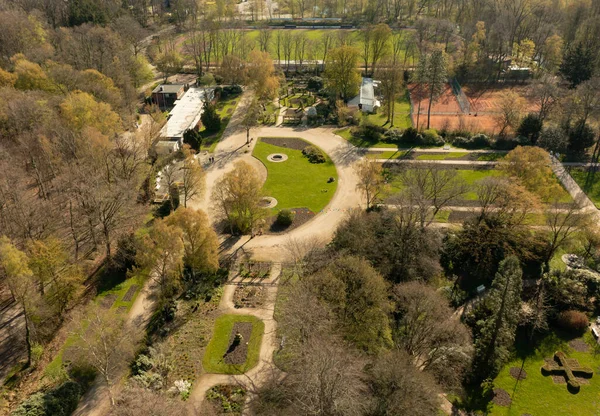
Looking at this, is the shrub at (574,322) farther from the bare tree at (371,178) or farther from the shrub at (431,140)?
the shrub at (431,140)

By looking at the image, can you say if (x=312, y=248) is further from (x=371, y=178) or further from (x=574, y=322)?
(x=574, y=322)

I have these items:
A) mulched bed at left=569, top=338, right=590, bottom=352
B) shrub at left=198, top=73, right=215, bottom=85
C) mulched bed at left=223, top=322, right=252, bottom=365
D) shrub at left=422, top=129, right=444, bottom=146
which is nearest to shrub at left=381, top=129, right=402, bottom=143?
shrub at left=422, top=129, right=444, bottom=146

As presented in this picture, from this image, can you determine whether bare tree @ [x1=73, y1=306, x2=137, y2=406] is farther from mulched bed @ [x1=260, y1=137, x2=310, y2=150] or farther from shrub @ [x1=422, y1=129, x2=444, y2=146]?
shrub @ [x1=422, y1=129, x2=444, y2=146]

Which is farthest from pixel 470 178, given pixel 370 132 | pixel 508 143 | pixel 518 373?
pixel 518 373

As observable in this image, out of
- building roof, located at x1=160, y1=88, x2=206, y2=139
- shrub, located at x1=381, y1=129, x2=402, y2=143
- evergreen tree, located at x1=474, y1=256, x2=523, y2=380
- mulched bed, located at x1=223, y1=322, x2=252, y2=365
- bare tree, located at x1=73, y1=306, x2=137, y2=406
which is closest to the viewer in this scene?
bare tree, located at x1=73, y1=306, x2=137, y2=406

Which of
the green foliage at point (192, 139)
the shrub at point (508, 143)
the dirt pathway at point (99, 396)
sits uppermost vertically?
the green foliage at point (192, 139)

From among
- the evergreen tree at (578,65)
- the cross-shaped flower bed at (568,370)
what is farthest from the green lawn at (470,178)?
the evergreen tree at (578,65)
